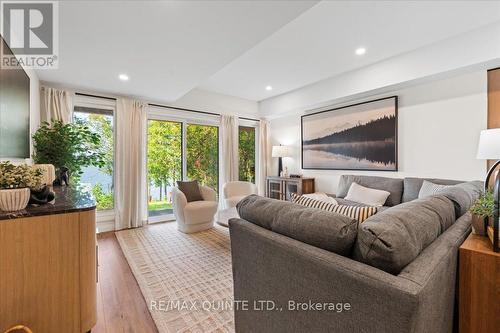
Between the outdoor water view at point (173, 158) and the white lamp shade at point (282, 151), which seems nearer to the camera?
the outdoor water view at point (173, 158)

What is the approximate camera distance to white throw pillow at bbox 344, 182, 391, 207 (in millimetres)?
3340

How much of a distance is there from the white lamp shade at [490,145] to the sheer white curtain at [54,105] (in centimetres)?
536

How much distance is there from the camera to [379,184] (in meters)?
3.55

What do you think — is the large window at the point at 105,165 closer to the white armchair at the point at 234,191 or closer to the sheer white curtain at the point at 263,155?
the white armchair at the point at 234,191

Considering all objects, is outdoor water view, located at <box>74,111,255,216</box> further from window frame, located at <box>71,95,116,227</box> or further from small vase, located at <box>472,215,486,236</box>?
small vase, located at <box>472,215,486,236</box>

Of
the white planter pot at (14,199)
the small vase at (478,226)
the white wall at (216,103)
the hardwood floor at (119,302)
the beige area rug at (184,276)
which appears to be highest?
the white wall at (216,103)

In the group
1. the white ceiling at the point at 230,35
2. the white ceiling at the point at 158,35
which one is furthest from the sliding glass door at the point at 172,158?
the white ceiling at the point at 158,35

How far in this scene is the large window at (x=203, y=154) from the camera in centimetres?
467

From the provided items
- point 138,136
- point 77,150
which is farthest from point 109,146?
point 77,150

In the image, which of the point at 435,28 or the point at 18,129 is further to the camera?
the point at 435,28

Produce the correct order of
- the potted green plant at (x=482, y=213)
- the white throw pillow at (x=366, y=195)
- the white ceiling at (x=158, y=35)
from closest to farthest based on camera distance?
the potted green plant at (x=482, y=213) < the white ceiling at (x=158, y=35) < the white throw pillow at (x=366, y=195)

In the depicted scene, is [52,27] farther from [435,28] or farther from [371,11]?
[435,28]

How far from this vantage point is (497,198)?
0.97m

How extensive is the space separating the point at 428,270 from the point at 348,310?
1.01 feet
